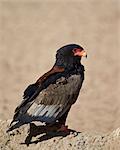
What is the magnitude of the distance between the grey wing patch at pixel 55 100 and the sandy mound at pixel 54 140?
22 cm

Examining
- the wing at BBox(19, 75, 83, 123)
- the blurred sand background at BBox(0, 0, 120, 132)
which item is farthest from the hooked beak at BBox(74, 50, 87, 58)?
the blurred sand background at BBox(0, 0, 120, 132)

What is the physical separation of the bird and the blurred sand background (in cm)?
420

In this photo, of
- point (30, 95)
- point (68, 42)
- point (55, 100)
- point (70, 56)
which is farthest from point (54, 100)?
point (68, 42)

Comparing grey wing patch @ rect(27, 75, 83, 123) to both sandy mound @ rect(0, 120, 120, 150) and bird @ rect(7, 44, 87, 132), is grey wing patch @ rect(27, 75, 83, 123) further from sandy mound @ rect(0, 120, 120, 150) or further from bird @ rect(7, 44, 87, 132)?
sandy mound @ rect(0, 120, 120, 150)

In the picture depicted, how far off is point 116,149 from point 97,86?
856 centimetres

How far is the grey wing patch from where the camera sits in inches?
303

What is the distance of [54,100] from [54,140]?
466mm

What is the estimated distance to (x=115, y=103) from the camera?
1447 centimetres

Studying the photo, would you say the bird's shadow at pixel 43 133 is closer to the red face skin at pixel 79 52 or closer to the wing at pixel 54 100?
the wing at pixel 54 100

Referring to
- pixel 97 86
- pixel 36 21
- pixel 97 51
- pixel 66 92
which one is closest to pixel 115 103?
pixel 97 86

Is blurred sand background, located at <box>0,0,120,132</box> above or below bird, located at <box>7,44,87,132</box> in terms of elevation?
above

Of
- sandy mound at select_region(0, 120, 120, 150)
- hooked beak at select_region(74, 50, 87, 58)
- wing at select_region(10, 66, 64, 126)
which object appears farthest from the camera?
hooked beak at select_region(74, 50, 87, 58)

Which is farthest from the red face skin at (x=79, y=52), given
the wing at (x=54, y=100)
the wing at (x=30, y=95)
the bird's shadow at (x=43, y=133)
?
the bird's shadow at (x=43, y=133)

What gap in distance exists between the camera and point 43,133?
7.88m
